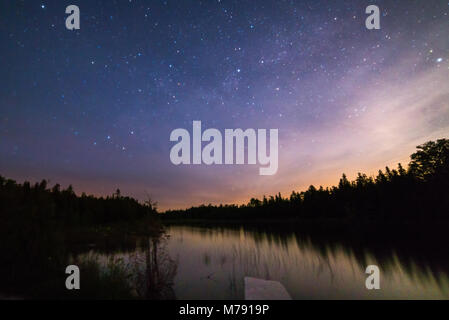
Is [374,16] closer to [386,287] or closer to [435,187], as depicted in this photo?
[386,287]

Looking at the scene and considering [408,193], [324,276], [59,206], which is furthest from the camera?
[59,206]

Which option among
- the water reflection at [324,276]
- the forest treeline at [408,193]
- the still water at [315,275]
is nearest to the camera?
the still water at [315,275]

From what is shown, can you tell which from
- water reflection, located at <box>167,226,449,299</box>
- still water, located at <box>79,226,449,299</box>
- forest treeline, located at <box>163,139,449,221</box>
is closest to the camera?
still water, located at <box>79,226,449,299</box>

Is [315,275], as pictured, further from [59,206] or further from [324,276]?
[59,206]

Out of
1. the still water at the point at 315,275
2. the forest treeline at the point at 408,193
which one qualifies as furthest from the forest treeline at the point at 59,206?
the forest treeline at the point at 408,193

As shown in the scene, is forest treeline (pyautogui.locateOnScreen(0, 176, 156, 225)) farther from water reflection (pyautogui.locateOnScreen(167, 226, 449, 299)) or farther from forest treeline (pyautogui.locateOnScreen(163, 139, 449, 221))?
forest treeline (pyautogui.locateOnScreen(163, 139, 449, 221))

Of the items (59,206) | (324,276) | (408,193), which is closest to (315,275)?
(324,276)

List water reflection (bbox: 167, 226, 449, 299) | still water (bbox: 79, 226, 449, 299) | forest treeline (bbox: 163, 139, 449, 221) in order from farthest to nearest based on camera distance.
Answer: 1. forest treeline (bbox: 163, 139, 449, 221)
2. water reflection (bbox: 167, 226, 449, 299)
3. still water (bbox: 79, 226, 449, 299)

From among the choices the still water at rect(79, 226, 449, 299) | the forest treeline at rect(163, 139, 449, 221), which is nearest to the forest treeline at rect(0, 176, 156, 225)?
the still water at rect(79, 226, 449, 299)

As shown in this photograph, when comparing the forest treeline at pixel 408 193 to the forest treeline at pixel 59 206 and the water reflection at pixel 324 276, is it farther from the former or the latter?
the forest treeline at pixel 59 206
